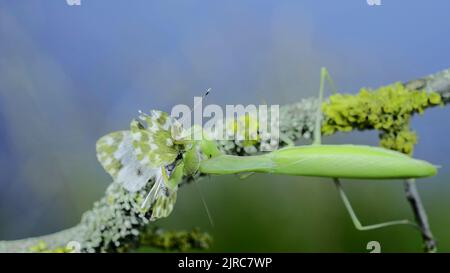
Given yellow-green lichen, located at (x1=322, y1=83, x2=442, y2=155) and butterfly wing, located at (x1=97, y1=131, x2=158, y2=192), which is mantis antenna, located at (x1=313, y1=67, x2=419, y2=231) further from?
butterfly wing, located at (x1=97, y1=131, x2=158, y2=192)

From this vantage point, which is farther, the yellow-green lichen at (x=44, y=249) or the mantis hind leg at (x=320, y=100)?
the yellow-green lichen at (x=44, y=249)

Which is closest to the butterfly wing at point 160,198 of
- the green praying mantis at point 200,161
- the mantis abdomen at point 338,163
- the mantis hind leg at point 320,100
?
the green praying mantis at point 200,161

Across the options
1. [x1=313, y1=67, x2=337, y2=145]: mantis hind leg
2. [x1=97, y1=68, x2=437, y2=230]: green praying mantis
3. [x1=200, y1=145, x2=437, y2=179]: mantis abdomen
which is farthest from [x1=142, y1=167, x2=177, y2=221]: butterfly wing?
[x1=313, y1=67, x2=337, y2=145]: mantis hind leg

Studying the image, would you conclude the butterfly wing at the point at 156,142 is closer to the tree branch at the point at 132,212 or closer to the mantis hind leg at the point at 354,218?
the tree branch at the point at 132,212

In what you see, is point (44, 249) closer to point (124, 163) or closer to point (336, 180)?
point (124, 163)

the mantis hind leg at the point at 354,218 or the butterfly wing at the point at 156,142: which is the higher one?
the butterfly wing at the point at 156,142

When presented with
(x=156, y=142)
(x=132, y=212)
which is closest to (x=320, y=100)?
(x=156, y=142)
